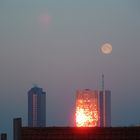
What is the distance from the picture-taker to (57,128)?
29203mm

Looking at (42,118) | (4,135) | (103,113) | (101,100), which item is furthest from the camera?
(42,118)

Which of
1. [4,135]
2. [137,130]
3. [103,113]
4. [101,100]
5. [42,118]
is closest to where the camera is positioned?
[137,130]

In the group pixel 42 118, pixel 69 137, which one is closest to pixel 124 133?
pixel 69 137

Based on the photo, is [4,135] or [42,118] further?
[42,118]

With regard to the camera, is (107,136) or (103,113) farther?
(103,113)

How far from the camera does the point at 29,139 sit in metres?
29.2

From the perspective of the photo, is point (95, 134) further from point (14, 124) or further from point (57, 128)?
point (14, 124)

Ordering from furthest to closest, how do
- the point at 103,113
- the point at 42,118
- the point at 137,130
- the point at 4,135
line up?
the point at 42,118 → the point at 103,113 → the point at 4,135 → the point at 137,130

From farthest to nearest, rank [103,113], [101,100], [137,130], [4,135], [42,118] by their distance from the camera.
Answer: [42,118] → [101,100] → [103,113] → [4,135] → [137,130]

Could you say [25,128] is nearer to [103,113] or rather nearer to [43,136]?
[43,136]

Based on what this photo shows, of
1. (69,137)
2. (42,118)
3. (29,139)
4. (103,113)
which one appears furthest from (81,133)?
(42,118)

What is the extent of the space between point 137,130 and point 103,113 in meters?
109

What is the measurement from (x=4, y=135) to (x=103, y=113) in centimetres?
10554

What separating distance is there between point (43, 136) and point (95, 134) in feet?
9.62
